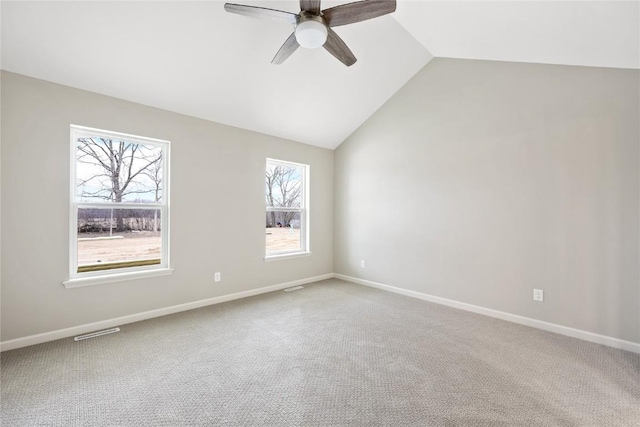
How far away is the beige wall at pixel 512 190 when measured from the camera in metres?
2.61

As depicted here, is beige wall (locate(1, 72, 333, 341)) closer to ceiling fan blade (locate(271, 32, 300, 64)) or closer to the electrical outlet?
ceiling fan blade (locate(271, 32, 300, 64))

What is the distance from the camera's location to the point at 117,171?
3.13 metres

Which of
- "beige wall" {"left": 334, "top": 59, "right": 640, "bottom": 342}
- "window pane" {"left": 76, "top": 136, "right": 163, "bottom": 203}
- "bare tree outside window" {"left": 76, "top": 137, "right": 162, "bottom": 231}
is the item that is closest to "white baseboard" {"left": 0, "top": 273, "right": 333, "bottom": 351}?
"bare tree outside window" {"left": 76, "top": 137, "right": 162, "bottom": 231}

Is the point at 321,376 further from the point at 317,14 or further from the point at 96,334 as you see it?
the point at 317,14

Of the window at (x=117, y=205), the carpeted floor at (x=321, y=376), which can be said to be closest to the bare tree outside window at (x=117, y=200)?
the window at (x=117, y=205)

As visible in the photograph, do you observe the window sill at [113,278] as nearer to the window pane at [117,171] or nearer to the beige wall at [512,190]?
the window pane at [117,171]

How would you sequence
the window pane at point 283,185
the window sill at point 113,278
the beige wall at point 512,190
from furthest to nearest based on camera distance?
the window pane at point 283,185 < the window sill at point 113,278 < the beige wall at point 512,190

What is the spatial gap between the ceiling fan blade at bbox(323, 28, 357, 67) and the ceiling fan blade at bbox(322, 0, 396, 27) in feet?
0.36

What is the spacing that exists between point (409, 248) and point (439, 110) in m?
1.92

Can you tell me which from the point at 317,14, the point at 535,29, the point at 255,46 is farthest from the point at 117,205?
the point at 535,29

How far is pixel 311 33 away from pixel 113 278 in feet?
9.89

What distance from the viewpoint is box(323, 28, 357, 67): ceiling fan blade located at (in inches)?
86.8

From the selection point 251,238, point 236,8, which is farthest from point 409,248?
point 236,8

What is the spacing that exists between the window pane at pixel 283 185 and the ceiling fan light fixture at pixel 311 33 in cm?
244
